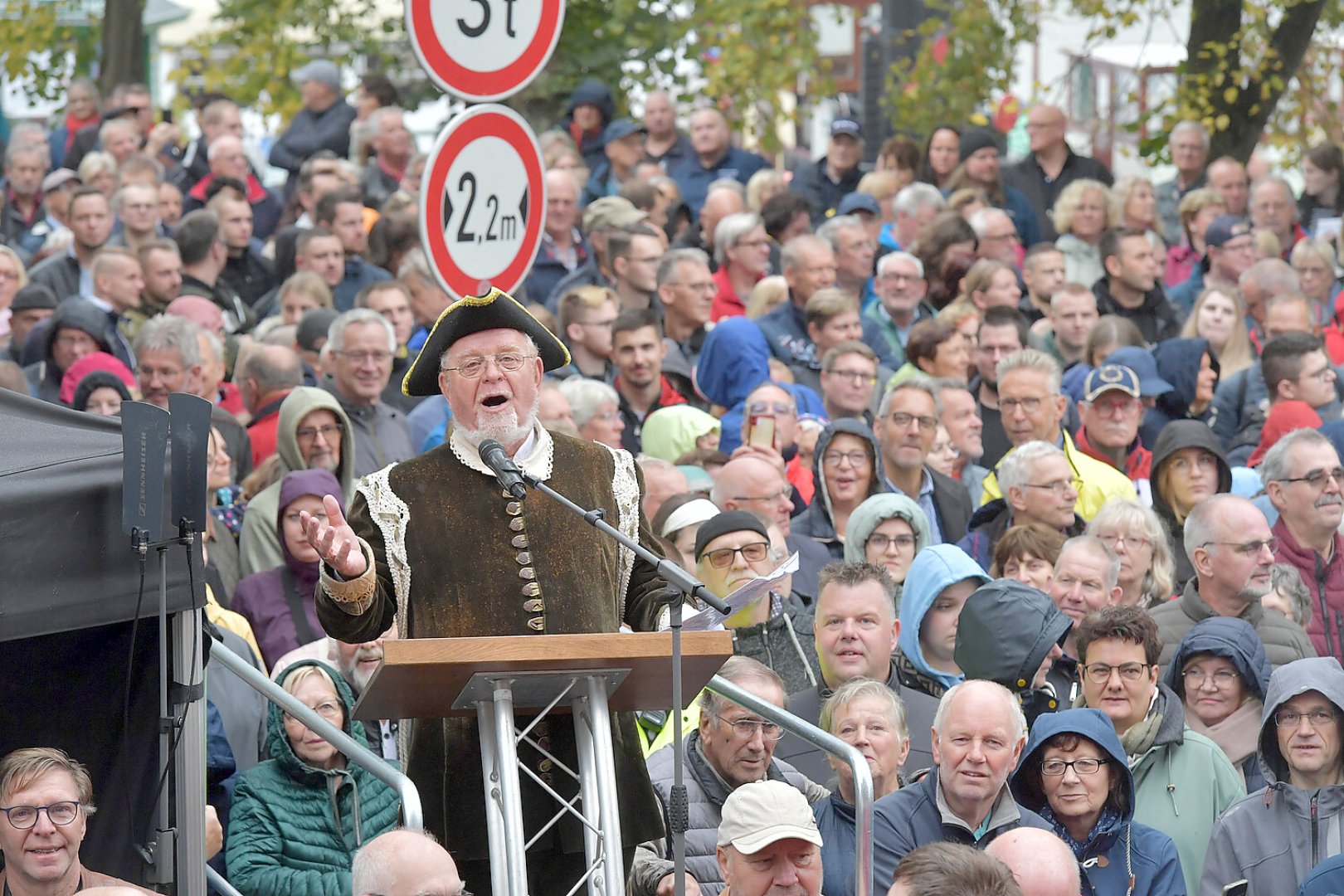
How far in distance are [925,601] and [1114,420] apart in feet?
9.92

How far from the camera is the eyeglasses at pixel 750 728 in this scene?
7109 mm

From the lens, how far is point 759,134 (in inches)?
766

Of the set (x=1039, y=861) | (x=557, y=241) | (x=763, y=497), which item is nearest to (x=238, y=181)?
(x=557, y=241)

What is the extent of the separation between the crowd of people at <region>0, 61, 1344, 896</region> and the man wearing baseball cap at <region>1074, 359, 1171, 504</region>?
1.0 inches

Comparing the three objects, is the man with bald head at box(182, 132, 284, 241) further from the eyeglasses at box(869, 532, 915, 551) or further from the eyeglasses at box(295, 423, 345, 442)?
the eyeglasses at box(869, 532, 915, 551)

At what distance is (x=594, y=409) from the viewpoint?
10180 mm

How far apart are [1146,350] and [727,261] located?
106 inches

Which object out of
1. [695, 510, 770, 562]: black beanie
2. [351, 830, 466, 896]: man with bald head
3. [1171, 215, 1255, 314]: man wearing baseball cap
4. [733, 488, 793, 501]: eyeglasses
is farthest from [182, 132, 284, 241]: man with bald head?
[351, 830, 466, 896]: man with bald head

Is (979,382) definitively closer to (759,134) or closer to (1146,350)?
(1146,350)

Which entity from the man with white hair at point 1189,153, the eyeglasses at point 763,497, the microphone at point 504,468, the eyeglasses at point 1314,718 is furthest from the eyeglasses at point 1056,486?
the man with white hair at point 1189,153

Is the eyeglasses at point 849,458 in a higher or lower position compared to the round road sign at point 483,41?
lower

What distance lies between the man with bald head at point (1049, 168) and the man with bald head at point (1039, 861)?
10.7 m

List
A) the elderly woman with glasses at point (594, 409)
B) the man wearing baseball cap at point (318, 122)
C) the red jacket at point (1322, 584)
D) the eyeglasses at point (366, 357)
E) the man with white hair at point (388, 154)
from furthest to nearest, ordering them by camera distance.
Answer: the man wearing baseball cap at point (318, 122) < the man with white hair at point (388, 154) < the eyeglasses at point (366, 357) < the elderly woman with glasses at point (594, 409) < the red jacket at point (1322, 584)

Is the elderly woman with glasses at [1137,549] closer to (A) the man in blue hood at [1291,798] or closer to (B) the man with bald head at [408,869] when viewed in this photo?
(A) the man in blue hood at [1291,798]
